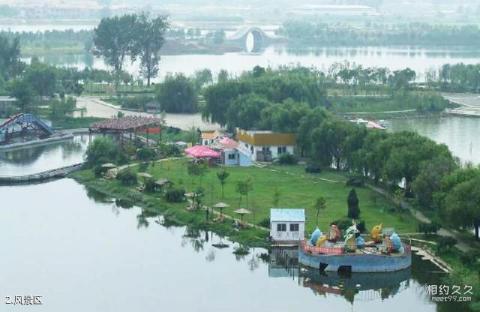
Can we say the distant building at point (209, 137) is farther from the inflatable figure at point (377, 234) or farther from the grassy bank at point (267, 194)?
the inflatable figure at point (377, 234)

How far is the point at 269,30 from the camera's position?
9625 cm

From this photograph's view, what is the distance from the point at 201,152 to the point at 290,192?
464cm

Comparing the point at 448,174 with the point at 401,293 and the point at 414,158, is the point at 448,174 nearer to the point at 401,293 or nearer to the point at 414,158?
the point at 414,158

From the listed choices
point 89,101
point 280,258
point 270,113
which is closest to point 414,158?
point 280,258

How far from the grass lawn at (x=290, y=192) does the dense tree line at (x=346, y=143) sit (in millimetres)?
570

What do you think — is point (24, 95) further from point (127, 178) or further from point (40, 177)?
point (127, 178)

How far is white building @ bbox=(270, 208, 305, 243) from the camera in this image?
2317 cm

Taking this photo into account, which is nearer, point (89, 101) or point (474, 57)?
point (89, 101)

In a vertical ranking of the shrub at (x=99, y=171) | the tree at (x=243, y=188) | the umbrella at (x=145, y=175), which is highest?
the tree at (x=243, y=188)

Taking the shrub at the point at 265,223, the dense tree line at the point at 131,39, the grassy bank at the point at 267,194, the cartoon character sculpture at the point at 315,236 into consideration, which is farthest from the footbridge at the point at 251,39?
the cartoon character sculpture at the point at 315,236

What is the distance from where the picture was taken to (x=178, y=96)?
42.9 m

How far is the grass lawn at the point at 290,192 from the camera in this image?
24.7 m

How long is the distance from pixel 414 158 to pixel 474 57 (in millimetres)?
48243

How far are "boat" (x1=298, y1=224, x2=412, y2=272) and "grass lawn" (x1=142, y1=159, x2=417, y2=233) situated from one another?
170cm
